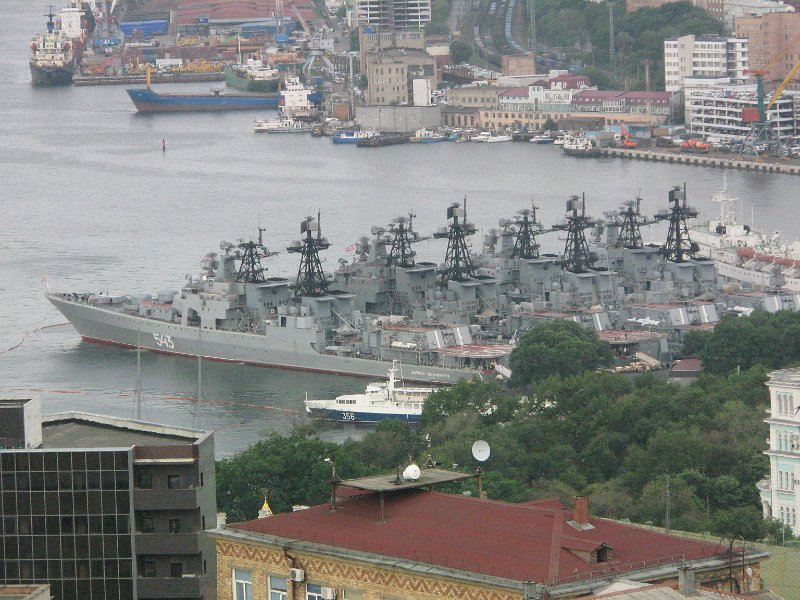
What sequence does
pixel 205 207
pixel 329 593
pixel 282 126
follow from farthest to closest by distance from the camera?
pixel 282 126 → pixel 205 207 → pixel 329 593

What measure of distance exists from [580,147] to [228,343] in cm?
4742

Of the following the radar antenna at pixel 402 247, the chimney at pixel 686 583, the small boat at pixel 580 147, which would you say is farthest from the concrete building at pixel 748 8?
the chimney at pixel 686 583

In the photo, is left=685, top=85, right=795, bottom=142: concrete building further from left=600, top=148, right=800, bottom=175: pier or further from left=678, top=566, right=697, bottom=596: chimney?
left=678, top=566, right=697, bottom=596: chimney

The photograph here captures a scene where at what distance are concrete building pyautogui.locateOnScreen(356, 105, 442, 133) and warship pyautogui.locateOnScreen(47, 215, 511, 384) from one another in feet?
186

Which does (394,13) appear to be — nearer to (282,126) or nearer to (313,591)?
(282,126)

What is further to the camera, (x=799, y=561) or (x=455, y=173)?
(x=455, y=173)

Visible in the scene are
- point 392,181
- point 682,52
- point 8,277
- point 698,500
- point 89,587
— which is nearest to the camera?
point 89,587

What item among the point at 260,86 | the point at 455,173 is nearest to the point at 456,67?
the point at 260,86

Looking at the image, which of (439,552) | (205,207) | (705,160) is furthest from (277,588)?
(705,160)

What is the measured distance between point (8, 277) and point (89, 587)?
46.7 m

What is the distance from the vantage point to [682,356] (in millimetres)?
58438

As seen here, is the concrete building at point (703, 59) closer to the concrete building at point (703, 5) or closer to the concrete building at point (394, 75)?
the concrete building at point (703, 5)

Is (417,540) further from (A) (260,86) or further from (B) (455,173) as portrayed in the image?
(A) (260,86)

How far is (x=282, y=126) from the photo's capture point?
126 m
